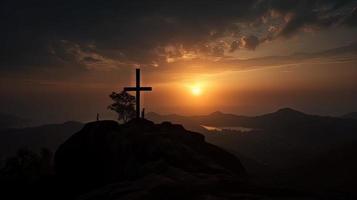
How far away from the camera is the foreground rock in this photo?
25.2 meters

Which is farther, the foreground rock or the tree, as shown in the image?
the tree

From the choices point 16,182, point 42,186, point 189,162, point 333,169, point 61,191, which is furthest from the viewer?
point 333,169

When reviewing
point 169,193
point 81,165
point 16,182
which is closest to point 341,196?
point 169,193

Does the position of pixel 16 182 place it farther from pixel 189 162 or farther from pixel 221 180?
pixel 221 180

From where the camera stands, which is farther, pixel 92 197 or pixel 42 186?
pixel 42 186

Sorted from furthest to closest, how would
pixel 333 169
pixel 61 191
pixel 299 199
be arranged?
1. pixel 333 169
2. pixel 61 191
3. pixel 299 199

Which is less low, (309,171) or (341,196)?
(341,196)

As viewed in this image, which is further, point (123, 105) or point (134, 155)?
point (123, 105)

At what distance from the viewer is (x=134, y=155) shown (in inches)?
1203

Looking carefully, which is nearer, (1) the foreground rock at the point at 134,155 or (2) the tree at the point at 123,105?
(1) the foreground rock at the point at 134,155

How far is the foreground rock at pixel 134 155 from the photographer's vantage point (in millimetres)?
25172

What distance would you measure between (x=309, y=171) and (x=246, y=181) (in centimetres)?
8900

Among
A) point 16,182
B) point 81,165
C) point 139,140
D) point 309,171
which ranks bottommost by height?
point 309,171

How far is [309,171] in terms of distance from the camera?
97.7 meters
